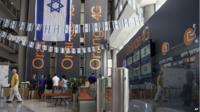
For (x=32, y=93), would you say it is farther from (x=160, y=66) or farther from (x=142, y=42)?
(x=160, y=66)

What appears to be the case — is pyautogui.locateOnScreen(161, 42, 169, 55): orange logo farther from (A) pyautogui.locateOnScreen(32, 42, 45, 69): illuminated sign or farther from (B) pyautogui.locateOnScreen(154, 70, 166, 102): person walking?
(A) pyautogui.locateOnScreen(32, 42, 45, 69): illuminated sign

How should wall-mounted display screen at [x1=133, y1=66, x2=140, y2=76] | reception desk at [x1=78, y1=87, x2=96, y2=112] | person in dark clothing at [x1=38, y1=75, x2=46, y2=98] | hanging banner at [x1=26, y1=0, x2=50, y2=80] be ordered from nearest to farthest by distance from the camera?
wall-mounted display screen at [x1=133, y1=66, x2=140, y2=76] < reception desk at [x1=78, y1=87, x2=96, y2=112] < person in dark clothing at [x1=38, y1=75, x2=46, y2=98] < hanging banner at [x1=26, y1=0, x2=50, y2=80]

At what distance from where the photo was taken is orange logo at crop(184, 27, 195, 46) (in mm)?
4055

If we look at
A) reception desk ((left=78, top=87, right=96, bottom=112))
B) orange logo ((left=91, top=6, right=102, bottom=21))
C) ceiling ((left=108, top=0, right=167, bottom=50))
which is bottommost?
reception desk ((left=78, top=87, right=96, bottom=112))

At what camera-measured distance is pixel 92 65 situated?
25328 mm

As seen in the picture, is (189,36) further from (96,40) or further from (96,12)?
(96,12)

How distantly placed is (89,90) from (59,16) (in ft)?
9.47

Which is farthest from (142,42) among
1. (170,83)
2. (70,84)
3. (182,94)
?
(70,84)

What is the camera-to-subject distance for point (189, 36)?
164 inches

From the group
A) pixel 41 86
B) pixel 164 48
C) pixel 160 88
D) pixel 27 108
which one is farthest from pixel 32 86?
pixel 164 48

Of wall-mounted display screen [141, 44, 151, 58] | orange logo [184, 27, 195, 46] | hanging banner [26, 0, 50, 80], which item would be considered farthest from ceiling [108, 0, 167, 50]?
orange logo [184, 27, 195, 46]

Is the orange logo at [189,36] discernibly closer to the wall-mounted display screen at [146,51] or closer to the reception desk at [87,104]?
the wall-mounted display screen at [146,51]

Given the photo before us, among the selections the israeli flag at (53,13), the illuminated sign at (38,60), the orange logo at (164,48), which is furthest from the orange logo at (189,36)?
the illuminated sign at (38,60)

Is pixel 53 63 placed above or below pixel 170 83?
above
